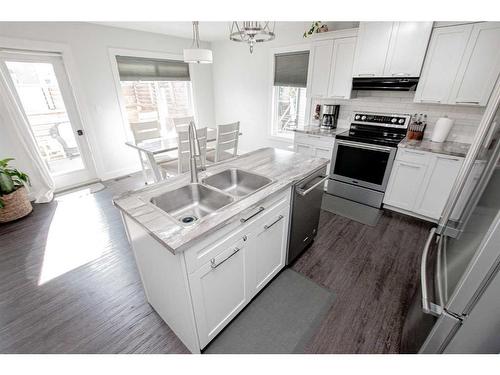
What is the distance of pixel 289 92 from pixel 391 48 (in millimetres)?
1890

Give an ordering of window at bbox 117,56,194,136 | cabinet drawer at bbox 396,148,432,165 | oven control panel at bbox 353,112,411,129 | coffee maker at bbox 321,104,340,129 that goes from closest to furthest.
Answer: cabinet drawer at bbox 396,148,432,165
oven control panel at bbox 353,112,411,129
coffee maker at bbox 321,104,340,129
window at bbox 117,56,194,136

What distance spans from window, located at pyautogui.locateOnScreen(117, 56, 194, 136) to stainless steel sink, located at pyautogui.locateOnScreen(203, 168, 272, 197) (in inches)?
116

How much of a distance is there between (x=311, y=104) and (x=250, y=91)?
58.0 inches

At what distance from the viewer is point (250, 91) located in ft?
Answer: 15.4

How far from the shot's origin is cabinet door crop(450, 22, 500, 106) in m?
2.16

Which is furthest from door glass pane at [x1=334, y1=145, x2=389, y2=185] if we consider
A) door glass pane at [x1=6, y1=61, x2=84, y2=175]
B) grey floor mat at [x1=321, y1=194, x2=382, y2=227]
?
door glass pane at [x1=6, y1=61, x2=84, y2=175]

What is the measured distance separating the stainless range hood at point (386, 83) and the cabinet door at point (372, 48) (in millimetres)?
65

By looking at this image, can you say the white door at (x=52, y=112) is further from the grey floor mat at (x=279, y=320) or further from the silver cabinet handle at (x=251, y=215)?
the grey floor mat at (x=279, y=320)

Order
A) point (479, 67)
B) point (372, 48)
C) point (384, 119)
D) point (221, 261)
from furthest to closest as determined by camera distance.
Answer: point (384, 119) < point (372, 48) < point (479, 67) < point (221, 261)

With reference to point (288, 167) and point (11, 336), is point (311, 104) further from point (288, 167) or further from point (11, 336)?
point (11, 336)

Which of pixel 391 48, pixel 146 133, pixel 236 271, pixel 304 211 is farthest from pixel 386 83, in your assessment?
pixel 146 133

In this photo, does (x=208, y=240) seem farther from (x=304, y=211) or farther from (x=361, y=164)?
(x=361, y=164)

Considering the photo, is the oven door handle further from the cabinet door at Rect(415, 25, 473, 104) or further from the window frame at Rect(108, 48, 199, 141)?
the window frame at Rect(108, 48, 199, 141)

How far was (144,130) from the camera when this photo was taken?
3.64 metres
